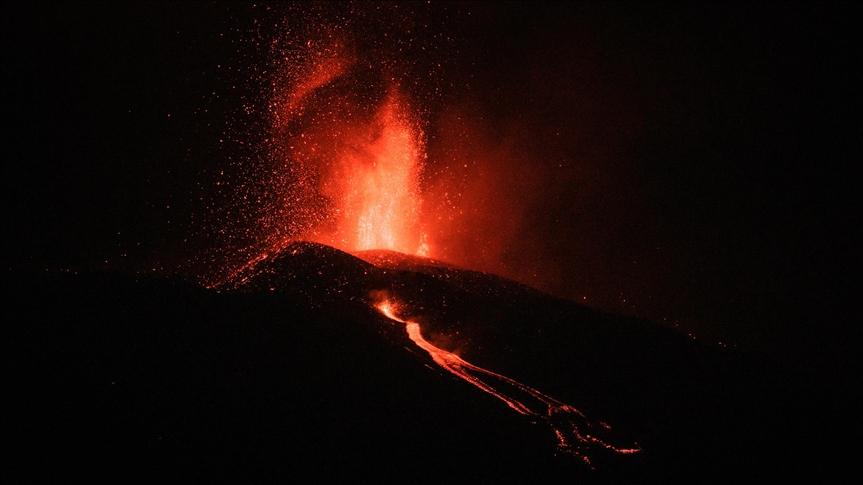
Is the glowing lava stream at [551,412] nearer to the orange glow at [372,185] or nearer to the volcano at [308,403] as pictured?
the volcano at [308,403]

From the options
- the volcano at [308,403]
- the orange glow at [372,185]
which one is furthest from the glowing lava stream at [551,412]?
the orange glow at [372,185]

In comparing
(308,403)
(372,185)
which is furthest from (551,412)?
(372,185)

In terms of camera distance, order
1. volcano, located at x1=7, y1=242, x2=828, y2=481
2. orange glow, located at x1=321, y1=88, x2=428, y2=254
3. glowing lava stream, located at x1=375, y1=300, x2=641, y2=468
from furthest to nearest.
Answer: orange glow, located at x1=321, y1=88, x2=428, y2=254 → glowing lava stream, located at x1=375, y1=300, x2=641, y2=468 → volcano, located at x1=7, y1=242, x2=828, y2=481

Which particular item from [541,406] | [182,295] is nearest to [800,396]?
A: [541,406]

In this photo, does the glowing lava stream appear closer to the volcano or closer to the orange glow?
the volcano

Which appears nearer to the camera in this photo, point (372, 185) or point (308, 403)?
point (308, 403)

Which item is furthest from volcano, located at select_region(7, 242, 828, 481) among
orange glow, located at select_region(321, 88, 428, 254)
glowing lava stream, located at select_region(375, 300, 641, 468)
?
orange glow, located at select_region(321, 88, 428, 254)

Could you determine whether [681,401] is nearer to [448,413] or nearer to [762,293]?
[448,413]

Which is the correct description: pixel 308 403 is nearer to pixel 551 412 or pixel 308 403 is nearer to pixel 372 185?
pixel 551 412
